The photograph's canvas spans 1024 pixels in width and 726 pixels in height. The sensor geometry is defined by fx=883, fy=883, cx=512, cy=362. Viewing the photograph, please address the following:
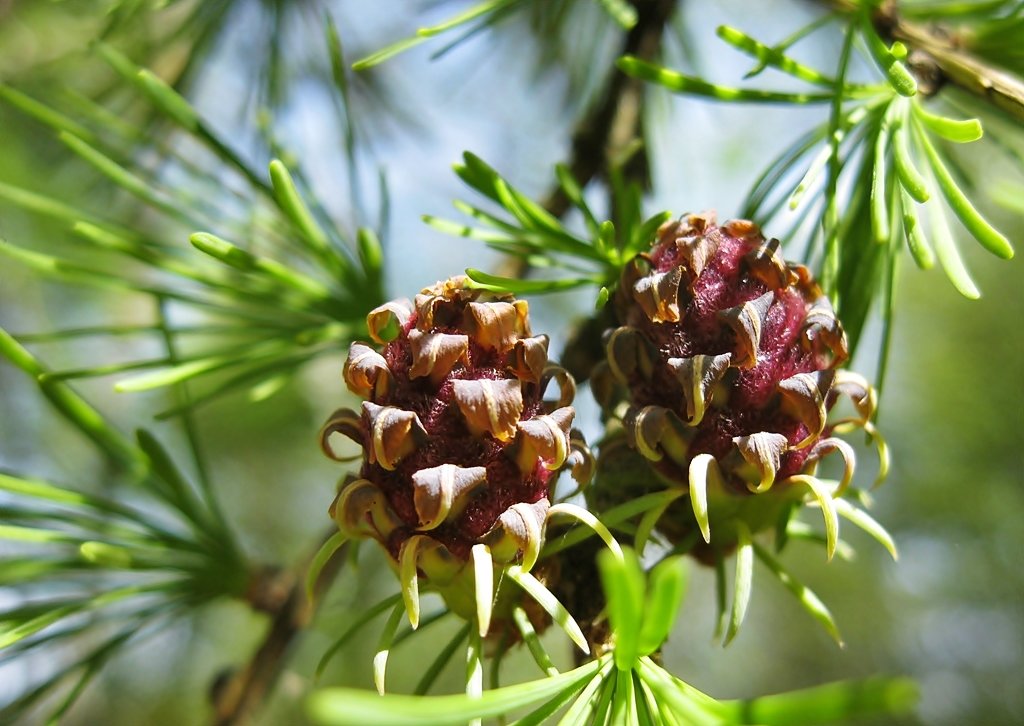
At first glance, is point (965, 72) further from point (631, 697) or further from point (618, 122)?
point (631, 697)

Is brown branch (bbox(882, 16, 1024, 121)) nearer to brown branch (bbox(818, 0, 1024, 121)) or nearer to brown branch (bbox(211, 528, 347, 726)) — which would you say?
brown branch (bbox(818, 0, 1024, 121))

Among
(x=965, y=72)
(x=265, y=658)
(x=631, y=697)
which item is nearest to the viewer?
(x=631, y=697)

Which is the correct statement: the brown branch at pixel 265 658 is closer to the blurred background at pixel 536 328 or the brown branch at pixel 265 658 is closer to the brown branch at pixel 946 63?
the blurred background at pixel 536 328

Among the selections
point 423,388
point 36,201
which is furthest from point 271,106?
point 423,388

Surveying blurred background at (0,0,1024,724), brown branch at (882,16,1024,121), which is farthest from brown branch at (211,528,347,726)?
brown branch at (882,16,1024,121)

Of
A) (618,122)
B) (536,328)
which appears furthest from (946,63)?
(536,328)
